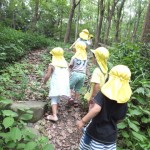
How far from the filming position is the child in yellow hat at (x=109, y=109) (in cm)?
313

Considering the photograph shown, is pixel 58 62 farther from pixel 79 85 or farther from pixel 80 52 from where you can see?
pixel 79 85

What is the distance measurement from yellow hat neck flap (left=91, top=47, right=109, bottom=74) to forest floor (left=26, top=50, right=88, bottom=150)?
161 cm

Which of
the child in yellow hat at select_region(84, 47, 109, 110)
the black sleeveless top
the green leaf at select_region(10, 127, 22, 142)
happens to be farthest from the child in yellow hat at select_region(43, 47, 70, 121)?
the black sleeveless top

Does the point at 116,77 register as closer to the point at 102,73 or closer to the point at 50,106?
the point at 102,73

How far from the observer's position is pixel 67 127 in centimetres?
541

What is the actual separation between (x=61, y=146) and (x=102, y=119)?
1821 mm

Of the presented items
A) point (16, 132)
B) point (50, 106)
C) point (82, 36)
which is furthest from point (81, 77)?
point (82, 36)

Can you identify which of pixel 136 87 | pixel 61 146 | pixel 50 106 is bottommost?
pixel 61 146

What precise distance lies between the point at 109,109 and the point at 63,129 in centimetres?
227

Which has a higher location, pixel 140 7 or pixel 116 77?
pixel 140 7

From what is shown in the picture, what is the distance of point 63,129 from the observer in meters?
5.30

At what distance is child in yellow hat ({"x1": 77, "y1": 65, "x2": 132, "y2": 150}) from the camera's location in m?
3.13

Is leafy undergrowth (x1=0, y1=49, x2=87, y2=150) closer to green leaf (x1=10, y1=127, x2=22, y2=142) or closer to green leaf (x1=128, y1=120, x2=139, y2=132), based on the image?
green leaf (x1=128, y1=120, x2=139, y2=132)

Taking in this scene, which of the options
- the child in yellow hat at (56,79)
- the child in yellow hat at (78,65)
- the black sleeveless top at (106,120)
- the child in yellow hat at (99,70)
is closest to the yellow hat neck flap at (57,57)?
the child in yellow hat at (56,79)
